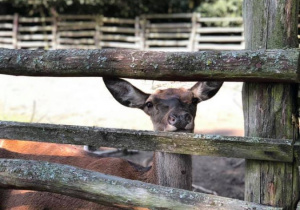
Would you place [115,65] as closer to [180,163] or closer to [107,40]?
[180,163]

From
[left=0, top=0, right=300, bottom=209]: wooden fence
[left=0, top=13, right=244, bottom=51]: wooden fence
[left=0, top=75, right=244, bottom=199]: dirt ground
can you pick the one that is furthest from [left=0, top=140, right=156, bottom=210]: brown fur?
[left=0, top=13, right=244, bottom=51]: wooden fence

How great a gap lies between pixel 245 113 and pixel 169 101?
1.02 metres

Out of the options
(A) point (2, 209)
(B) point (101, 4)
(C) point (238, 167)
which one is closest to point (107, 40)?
(B) point (101, 4)

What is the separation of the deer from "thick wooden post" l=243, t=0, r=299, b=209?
1.99 ft

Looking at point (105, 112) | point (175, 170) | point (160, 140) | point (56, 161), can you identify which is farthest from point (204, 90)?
point (105, 112)

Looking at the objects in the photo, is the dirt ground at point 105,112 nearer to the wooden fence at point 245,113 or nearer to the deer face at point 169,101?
the deer face at point 169,101

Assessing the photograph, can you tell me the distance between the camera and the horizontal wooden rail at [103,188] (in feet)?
9.21

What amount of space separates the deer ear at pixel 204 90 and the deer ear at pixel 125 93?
43 centimetres

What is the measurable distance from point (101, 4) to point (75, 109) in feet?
45.7

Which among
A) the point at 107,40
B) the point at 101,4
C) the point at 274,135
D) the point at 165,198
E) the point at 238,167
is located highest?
the point at 101,4

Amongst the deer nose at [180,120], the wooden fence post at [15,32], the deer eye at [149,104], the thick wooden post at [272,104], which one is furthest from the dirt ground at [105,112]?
the wooden fence post at [15,32]

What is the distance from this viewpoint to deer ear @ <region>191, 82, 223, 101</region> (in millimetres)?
3512

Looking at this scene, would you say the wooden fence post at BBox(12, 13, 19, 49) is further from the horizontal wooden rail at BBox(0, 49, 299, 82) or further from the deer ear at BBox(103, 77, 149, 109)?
the horizontal wooden rail at BBox(0, 49, 299, 82)

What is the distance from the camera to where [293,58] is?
102 inches
